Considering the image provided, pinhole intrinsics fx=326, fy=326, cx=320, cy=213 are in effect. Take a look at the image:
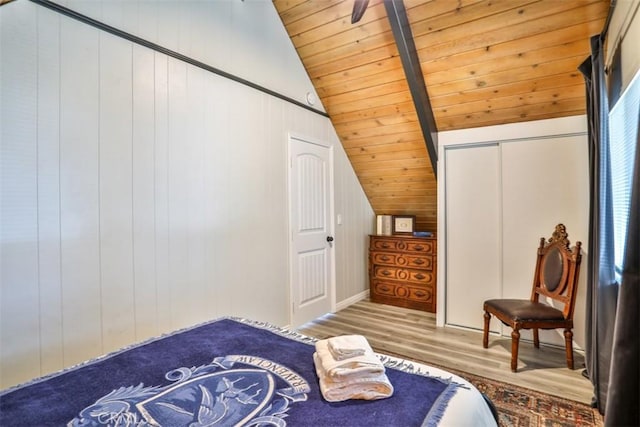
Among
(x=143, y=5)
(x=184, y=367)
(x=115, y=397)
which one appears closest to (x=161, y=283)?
(x=184, y=367)

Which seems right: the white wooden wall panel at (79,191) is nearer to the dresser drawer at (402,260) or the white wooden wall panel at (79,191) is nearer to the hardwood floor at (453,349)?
the hardwood floor at (453,349)

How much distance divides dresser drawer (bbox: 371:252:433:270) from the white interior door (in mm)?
769

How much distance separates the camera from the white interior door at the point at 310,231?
338 centimetres

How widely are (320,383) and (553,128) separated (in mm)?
3013

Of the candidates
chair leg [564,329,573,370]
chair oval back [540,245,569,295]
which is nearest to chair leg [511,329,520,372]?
chair leg [564,329,573,370]

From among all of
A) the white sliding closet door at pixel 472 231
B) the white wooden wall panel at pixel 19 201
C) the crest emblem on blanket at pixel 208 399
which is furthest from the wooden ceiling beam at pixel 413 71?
the crest emblem on blanket at pixel 208 399

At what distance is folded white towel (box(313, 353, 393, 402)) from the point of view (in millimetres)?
1153

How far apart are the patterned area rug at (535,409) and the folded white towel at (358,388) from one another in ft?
3.87

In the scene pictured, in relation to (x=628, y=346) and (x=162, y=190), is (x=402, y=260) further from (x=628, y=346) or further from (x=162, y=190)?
(x=628, y=346)

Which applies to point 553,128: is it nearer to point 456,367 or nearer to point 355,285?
point 456,367

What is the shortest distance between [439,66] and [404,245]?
2116 mm

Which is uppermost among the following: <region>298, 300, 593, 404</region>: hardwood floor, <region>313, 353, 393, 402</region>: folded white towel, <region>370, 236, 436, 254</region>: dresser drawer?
<region>370, 236, 436, 254</region>: dresser drawer

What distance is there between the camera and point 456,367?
2568mm

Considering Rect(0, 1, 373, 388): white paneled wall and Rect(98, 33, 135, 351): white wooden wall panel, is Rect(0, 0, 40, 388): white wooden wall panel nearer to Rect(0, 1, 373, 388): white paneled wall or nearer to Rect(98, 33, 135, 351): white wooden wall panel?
Rect(0, 1, 373, 388): white paneled wall
